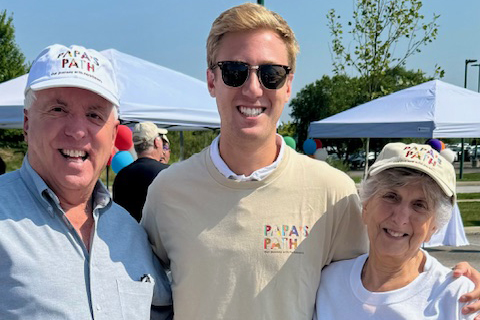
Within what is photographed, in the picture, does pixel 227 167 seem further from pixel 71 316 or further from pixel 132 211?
pixel 132 211

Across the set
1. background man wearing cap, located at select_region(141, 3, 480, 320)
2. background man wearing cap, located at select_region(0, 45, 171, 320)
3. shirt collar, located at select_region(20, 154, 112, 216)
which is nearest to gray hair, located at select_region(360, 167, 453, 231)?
background man wearing cap, located at select_region(141, 3, 480, 320)

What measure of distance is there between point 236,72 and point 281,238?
2.44 ft

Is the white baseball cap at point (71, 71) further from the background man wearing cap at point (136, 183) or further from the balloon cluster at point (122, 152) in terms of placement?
the balloon cluster at point (122, 152)

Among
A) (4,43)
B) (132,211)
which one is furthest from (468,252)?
(4,43)

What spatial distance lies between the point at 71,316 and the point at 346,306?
43.4 inches

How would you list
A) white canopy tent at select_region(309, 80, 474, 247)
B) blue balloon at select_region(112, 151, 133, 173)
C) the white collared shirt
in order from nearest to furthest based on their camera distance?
1. the white collared shirt
2. blue balloon at select_region(112, 151, 133, 173)
3. white canopy tent at select_region(309, 80, 474, 247)

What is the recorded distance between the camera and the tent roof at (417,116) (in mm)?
8305

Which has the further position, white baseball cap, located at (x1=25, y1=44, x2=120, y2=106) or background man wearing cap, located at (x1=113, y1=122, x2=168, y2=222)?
background man wearing cap, located at (x1=113, y1=122, x2=168, y2=222)

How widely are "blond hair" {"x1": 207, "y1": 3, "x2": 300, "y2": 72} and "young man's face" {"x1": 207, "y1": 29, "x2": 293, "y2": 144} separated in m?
0.02

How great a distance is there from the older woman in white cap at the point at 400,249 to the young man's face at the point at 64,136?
1145 mm

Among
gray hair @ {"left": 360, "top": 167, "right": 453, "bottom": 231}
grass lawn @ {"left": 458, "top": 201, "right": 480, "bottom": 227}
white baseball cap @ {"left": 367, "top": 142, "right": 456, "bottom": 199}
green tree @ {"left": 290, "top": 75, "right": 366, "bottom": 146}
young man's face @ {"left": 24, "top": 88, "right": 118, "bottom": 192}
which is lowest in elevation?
grass lawn @ {"left": 458, "top": 201, "right": 480, "bottom": 227}

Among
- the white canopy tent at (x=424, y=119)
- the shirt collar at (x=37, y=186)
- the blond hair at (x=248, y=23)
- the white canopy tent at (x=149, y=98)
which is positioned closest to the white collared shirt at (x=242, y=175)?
the blond hair at (x=248, y=23)

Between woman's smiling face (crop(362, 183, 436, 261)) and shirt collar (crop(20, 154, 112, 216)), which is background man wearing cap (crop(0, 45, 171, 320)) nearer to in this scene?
shirt collar (crop(20, 154, 112, 216))

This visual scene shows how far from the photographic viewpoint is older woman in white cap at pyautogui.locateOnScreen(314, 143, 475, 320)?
196 centimetres
